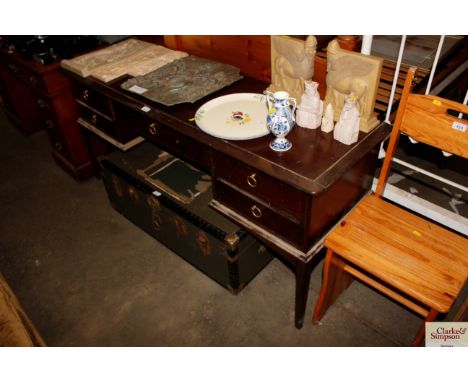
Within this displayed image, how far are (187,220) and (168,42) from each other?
1350mm

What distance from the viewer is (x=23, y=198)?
129 inches

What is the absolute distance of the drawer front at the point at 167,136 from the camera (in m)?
2.04

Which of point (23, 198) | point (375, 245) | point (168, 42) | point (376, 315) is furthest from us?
point (23, 198)

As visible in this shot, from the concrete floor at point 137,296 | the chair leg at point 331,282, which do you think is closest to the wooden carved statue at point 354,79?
the chair leg at point 331,282

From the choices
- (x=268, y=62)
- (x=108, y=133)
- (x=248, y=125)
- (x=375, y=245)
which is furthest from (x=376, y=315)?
(x=108, y=133)

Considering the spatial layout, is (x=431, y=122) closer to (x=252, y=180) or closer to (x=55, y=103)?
(x=252, y=180)

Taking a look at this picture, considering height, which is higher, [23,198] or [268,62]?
[268,62]

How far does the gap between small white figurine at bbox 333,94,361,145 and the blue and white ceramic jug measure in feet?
0.68

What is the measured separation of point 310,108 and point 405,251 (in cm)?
75

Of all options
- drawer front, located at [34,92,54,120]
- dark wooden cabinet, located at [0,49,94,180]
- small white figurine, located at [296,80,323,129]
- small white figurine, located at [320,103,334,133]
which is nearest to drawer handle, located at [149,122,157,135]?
small white figurine, located at [296,80,323,129]

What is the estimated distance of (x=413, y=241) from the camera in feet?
6.15

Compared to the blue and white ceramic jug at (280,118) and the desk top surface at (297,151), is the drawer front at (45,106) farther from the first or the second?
the blue and white ceramic jug at (280,118)

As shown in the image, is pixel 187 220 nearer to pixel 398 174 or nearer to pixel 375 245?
pixel 375 245

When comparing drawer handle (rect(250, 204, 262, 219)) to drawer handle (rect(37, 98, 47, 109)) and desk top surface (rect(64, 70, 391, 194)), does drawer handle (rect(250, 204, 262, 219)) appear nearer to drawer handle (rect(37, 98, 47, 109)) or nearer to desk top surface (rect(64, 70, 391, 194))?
desk top surface (rect(64, 70, 391, 194))
